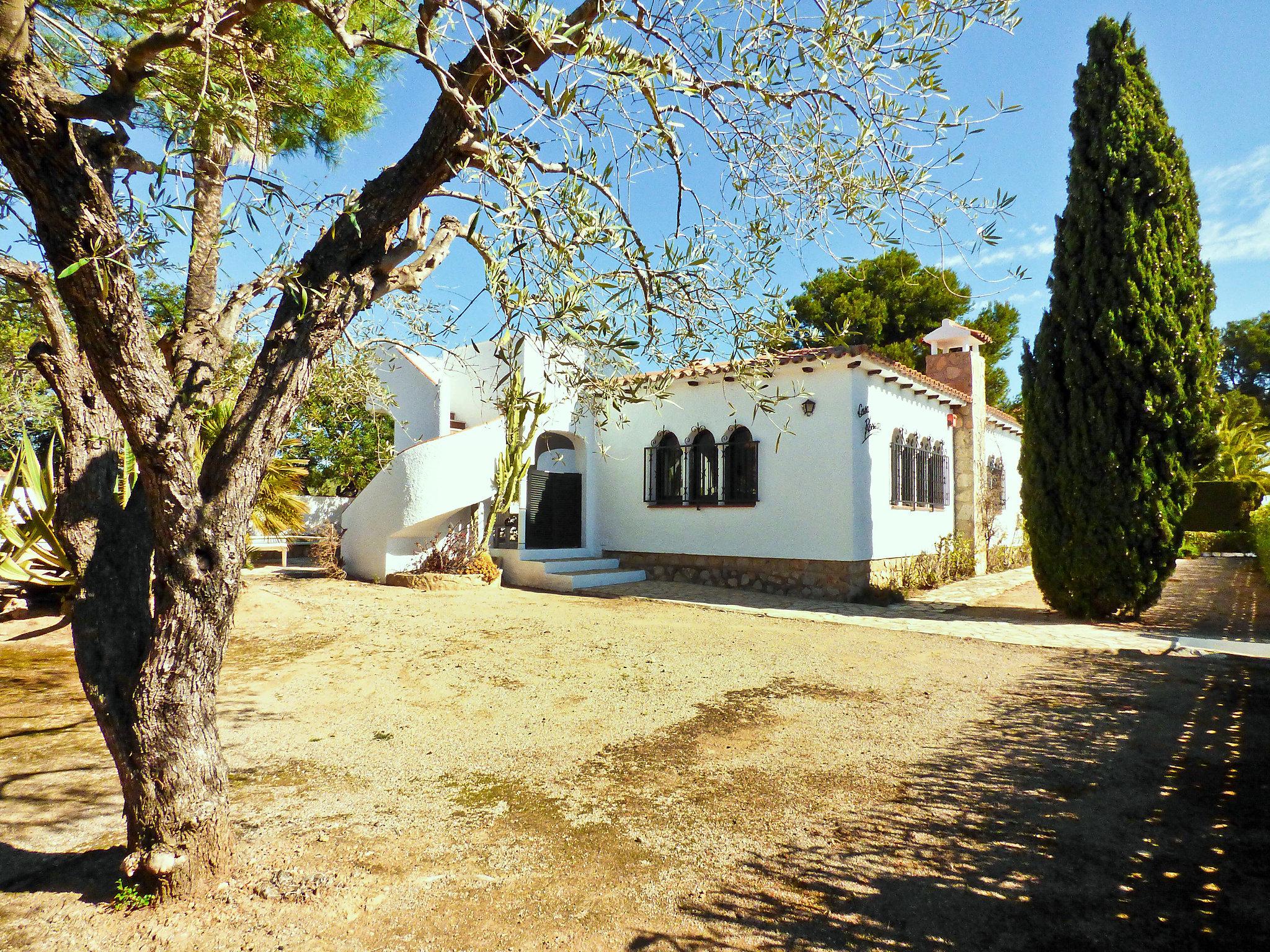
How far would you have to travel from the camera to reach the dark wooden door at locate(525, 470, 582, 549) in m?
13.7

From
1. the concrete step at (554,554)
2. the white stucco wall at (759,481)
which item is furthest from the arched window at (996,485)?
the concrete step at (554,554)

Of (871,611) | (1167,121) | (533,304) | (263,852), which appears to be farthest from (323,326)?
(1167,121)

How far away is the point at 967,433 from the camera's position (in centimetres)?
1521

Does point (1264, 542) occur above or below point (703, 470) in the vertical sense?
below

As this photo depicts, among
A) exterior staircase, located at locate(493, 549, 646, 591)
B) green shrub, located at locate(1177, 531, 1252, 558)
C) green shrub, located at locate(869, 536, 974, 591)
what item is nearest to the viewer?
green shrub, located at locate(869, 536, 974, 591)

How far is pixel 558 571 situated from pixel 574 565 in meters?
0.53

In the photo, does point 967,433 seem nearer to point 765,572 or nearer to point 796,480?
point 796,480

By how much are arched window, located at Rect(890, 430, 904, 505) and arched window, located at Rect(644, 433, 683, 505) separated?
3682 mm

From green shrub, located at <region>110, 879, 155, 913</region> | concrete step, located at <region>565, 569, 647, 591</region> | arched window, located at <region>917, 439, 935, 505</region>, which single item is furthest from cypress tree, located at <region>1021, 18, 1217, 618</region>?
green shrub, located at <region>110, 879, 155, 913</region>

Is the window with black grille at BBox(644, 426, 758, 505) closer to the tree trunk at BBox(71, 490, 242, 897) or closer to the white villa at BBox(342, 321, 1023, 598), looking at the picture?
the white villa at BBox(342, 321, 1023, 598)

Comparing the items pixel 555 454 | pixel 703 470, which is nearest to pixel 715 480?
pixel 703 470

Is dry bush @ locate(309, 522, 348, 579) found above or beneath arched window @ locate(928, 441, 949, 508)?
beneath

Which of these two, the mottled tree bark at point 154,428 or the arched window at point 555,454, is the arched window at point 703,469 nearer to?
the arched window at point 555,454

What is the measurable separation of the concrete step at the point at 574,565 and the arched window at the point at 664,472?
139 cm
